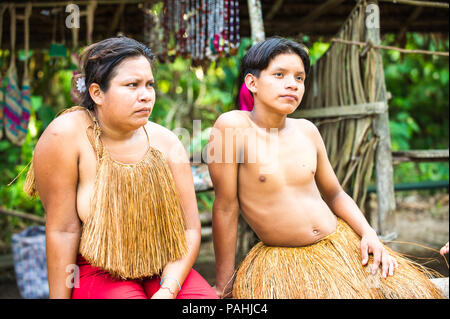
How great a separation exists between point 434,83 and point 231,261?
21.7ft

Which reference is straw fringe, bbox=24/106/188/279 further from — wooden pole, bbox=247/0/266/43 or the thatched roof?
the thatched roof

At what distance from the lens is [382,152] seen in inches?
126

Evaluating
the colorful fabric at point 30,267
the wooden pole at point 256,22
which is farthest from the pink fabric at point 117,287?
the colorful fabric at point 30,267

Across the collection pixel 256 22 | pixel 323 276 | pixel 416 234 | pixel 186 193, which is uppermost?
pixel 256 22

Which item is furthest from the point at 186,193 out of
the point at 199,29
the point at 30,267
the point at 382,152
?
the point at 30,267

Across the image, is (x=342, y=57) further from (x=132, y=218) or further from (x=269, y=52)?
(x=132, y=218)

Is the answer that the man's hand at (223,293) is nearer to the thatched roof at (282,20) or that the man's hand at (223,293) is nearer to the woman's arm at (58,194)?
the woman's arm at (58,194)

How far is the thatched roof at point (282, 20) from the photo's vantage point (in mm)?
4129

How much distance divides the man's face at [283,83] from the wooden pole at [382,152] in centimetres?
144

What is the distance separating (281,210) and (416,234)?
4467 mm
